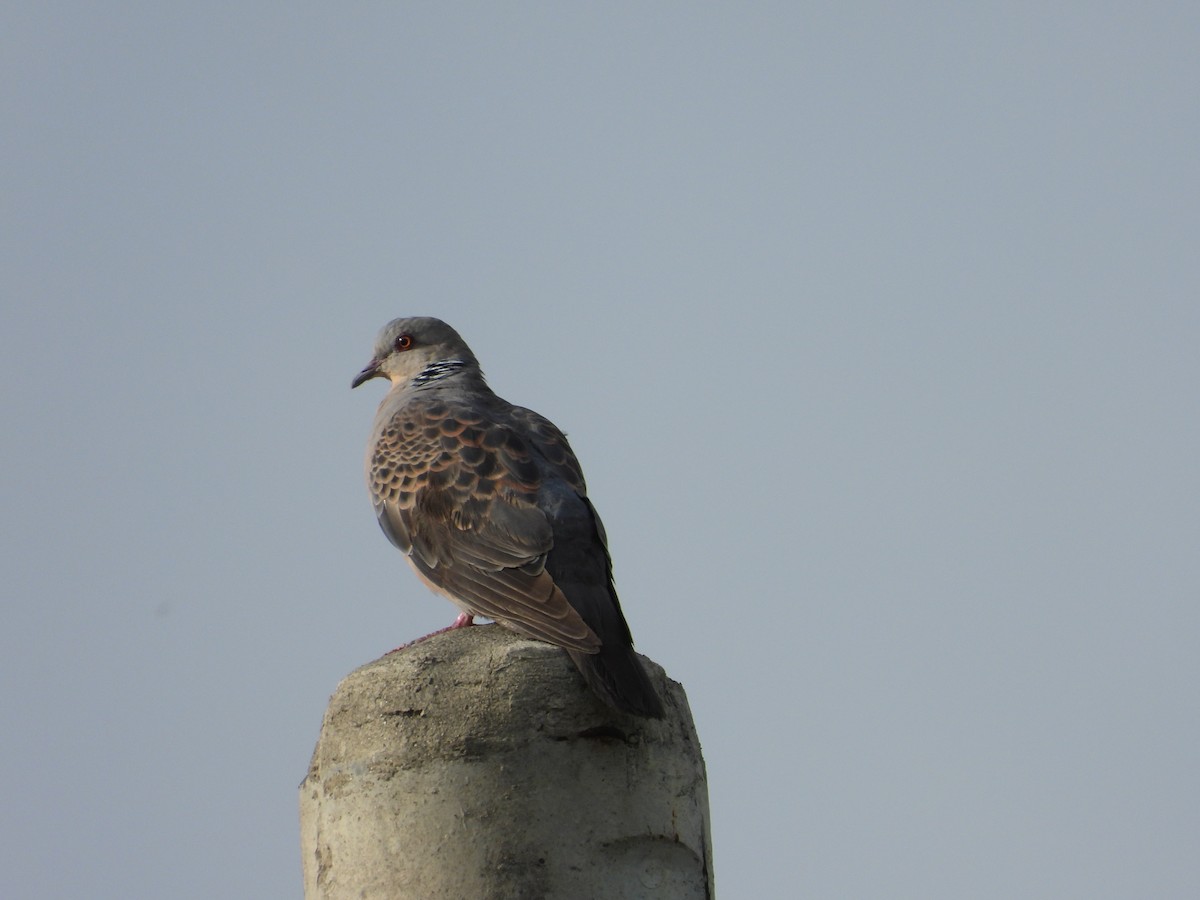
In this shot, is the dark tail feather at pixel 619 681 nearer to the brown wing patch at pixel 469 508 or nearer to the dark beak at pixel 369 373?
the brown wing patch at pixel 469 508

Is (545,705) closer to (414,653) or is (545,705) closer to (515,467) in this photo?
(414,653)

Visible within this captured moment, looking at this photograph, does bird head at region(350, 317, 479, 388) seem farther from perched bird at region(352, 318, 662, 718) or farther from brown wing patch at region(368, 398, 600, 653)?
brown wing patch at region(368, 398, 600, 653)

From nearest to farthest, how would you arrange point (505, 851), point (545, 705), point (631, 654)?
point (505, 851), point (545, 705), point (631, 654)

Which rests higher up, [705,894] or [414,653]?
[414,653]

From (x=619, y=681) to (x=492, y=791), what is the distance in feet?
2.25

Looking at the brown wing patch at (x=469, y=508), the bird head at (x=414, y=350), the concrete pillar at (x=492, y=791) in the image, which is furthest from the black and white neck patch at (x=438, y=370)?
the concrete pillar at (x=492, y=791)

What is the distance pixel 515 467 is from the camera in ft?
26.6

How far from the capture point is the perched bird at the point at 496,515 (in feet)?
22.2

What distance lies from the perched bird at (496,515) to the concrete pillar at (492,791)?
340 millimetres

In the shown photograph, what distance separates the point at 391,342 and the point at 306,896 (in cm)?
534

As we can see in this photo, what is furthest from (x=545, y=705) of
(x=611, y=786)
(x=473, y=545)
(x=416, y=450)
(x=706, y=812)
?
(x=416, y=450)

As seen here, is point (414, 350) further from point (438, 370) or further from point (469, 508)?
point (469, 508)

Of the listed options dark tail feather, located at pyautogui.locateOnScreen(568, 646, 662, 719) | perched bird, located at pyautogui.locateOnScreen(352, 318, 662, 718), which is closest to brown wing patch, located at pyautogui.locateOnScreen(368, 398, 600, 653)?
perched bird, located at pyautogui.locateOnScreen(352, 318, 662, 718)

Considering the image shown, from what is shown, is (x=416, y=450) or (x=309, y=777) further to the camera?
(x=416, y=450)
